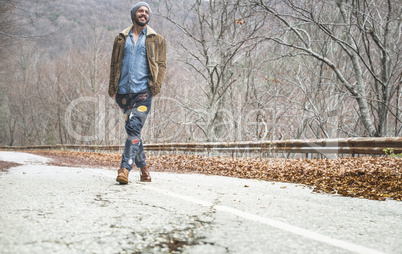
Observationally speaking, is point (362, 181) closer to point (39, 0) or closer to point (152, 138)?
point (39, 0)

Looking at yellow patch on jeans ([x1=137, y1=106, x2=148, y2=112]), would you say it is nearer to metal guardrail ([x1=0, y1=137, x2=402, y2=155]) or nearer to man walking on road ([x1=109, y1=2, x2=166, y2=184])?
man walking on road ([x1=109, y1=2, x2=166, y2=184])

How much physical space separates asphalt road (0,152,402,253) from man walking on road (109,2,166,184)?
104 centimetres

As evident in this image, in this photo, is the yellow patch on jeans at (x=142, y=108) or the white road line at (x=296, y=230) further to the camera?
the yellow patch on jeans at (x=142, y=108)

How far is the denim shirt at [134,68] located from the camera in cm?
431

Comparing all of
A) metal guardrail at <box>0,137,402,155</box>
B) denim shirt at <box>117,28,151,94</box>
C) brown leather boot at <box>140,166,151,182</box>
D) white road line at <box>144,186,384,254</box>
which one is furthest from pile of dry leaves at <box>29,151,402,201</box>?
denim shirt at <box>117,28,151,94</box>

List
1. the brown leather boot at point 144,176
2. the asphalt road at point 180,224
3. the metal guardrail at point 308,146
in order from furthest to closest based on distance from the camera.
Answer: the metal guardrail at point 308,146 < the brown leather boot at point 144,176 < the asphalt road at point 180,224

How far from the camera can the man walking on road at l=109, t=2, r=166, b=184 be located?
4328 millimetres

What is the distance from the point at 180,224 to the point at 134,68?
8.69 feet

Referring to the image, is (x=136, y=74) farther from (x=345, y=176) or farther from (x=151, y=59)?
(x=345, y=176)

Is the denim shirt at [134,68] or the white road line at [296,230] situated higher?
the denim shirt at [134,68]

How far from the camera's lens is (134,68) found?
4344 mm

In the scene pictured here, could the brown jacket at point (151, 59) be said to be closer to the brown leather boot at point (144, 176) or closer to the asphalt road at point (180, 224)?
the brown leather boot at point (144, 176)

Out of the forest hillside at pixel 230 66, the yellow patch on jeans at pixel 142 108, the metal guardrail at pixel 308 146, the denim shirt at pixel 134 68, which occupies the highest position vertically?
the forest hillside at pixel 230 66

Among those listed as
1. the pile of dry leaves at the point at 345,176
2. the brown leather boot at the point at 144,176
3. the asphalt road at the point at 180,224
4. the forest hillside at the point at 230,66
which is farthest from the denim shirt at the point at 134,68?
the forest hillside at the point at 230,66
